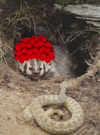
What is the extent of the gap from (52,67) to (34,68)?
2.62 ft

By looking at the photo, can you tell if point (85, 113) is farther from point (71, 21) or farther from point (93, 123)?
point (71, 21)

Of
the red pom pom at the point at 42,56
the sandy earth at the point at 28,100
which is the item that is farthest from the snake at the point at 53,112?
the red pom pom at the point at 42,56

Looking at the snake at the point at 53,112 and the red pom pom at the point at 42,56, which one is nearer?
the snake at the point at 53,112

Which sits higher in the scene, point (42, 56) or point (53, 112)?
point (42, 56)

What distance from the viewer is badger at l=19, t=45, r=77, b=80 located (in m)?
3.83

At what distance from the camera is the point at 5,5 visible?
4.03 m

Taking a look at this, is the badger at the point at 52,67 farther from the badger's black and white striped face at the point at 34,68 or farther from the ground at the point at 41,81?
the ground at the point at 41,81

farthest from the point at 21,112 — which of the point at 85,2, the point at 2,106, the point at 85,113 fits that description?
the point at 85,2

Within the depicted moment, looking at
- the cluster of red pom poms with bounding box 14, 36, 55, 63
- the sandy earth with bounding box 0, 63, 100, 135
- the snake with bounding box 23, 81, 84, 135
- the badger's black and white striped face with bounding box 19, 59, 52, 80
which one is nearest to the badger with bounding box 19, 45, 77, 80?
the badger's black and white striped face with bounding box 19, 59, 52, 80

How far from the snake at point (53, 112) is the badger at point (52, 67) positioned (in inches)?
44.9

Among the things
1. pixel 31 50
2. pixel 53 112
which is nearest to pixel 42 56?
pixel 31 50

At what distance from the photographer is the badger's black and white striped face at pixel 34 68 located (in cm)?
381

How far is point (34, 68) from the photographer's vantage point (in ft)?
12.5

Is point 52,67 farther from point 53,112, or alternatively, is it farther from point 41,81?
point 53,112
